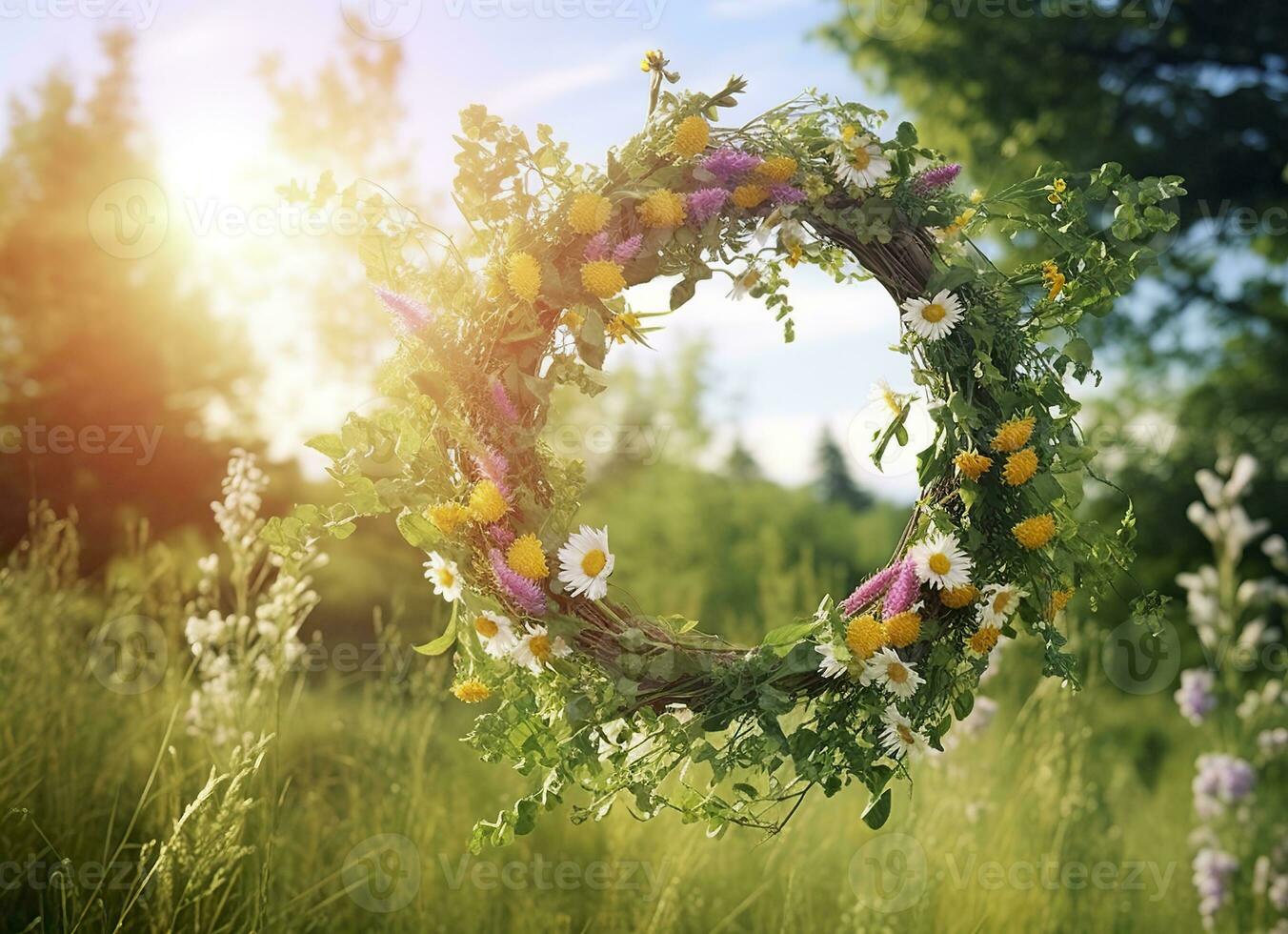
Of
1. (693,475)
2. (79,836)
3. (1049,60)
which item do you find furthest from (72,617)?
(693,475)

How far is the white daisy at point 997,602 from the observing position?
2494mm

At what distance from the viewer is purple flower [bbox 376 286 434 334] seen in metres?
2.42

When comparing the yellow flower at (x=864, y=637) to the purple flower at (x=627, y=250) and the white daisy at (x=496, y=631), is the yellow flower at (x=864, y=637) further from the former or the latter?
the purple flower at (x=627, y=250)

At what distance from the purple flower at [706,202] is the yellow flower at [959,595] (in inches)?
39.5

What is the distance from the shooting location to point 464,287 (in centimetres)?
252

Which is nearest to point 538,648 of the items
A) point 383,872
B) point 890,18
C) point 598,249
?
point 598,249

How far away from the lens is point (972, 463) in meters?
2.41

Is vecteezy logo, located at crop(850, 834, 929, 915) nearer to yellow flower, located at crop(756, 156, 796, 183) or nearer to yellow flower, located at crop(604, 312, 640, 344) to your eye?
yellow flower, located at crop(604, 312, 640, 344)

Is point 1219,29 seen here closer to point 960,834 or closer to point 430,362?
point 960,834

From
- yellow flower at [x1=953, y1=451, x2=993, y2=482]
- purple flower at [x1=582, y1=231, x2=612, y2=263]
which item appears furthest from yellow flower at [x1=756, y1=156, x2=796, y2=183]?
yellow flower at [x1=953, y1=451, x2=993, y2=482]

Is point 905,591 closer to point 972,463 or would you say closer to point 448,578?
point 972,463

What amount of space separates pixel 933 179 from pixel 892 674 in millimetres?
1168

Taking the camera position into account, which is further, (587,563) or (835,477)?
(835,477)
